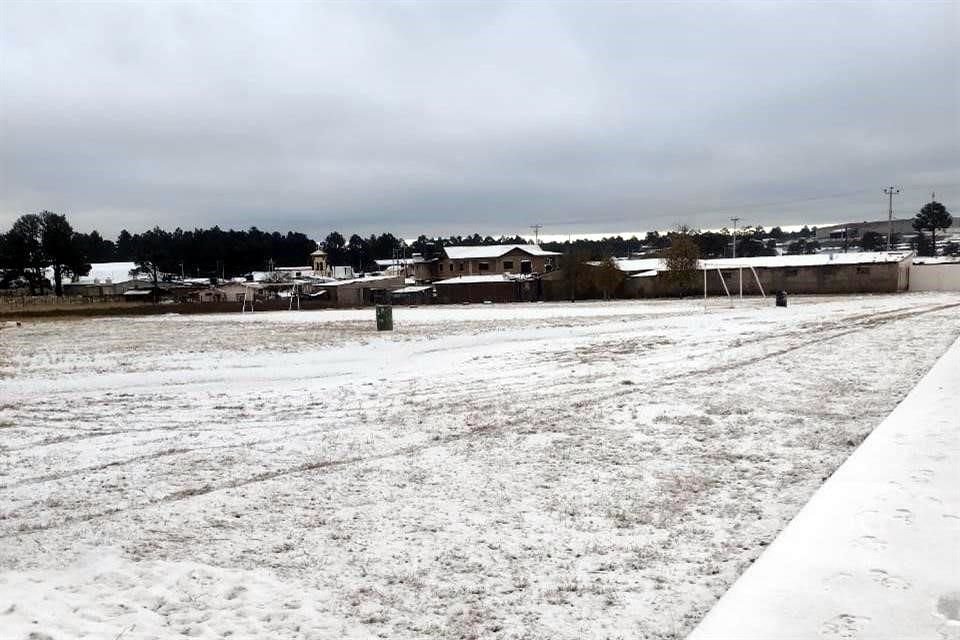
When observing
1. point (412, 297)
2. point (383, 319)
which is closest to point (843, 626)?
point (383, 319)

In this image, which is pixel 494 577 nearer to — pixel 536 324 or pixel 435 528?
pixel 435 528

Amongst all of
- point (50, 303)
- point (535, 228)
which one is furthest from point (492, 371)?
point (535, 228)

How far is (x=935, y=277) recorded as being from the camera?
5956 cm

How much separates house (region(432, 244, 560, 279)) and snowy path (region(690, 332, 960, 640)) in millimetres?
84193

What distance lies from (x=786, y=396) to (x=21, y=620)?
10667mm

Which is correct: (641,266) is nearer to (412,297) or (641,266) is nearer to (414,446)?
(412,297)

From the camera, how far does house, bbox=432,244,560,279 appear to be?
3605 inches

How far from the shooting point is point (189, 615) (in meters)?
4.54

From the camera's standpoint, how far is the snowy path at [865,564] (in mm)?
3934

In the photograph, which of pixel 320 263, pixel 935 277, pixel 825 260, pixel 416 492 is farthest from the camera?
pixel 320 263

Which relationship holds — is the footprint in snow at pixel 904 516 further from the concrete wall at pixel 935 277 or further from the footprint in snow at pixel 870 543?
the concrete wall at pixel 935 277

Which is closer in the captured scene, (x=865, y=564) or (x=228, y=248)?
(x=865, y=564)

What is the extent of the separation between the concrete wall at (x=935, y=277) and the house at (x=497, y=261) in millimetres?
41430

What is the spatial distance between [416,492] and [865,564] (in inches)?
161
